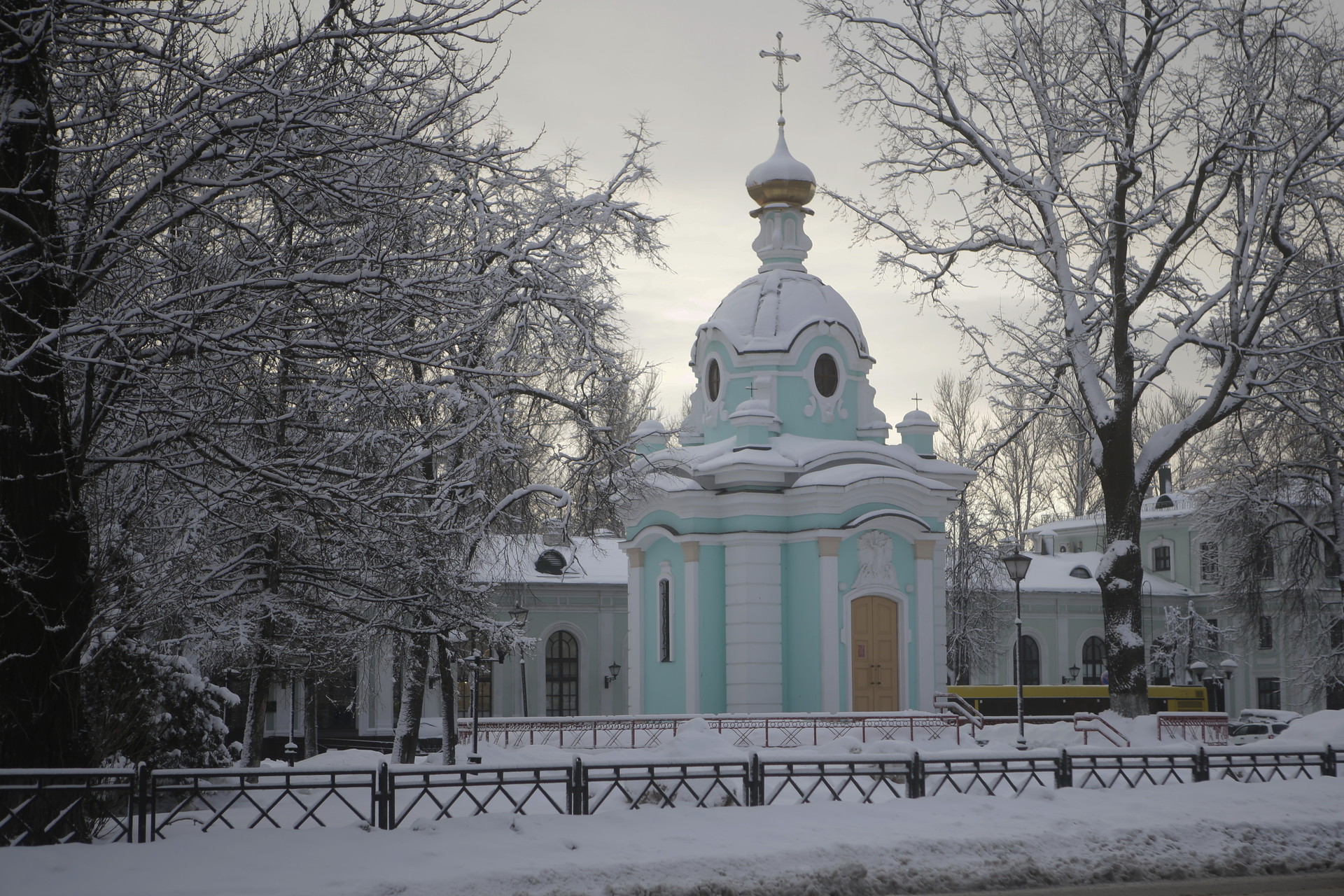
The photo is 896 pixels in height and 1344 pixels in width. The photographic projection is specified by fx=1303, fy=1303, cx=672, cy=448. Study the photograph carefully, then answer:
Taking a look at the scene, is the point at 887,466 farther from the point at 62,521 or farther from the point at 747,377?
the point at 62,521

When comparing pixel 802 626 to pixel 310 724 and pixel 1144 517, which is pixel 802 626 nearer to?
pixel 310 724

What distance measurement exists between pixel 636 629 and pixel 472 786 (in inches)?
520

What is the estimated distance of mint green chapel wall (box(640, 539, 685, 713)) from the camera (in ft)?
82.5

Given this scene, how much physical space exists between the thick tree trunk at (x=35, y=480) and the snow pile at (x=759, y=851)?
975 mm

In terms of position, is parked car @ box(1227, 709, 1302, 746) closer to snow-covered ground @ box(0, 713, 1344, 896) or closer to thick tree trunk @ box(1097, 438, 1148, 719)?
thick tree trunk @ box(1097, 438, 1148, 719)

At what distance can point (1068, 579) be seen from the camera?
44.4 meters

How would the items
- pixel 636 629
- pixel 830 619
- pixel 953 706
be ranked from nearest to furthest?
pixel 830 619, pixel 953 706, pixel 636 629

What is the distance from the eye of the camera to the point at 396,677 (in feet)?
78.5

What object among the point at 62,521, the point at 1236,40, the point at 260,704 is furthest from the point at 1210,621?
the point at 62,521

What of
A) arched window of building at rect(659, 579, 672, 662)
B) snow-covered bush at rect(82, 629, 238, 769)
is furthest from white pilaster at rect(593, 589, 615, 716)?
snow-covered bush at rect(82, 629, 238, 769)

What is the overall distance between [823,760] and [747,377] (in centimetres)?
1546

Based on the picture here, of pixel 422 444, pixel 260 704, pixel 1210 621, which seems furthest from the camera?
pixel 1210 621

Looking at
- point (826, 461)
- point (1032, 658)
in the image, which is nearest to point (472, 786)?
point (826, 461)

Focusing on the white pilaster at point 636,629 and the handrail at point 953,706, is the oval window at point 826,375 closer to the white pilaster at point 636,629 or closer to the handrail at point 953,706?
the white pilaster at point 636,629
